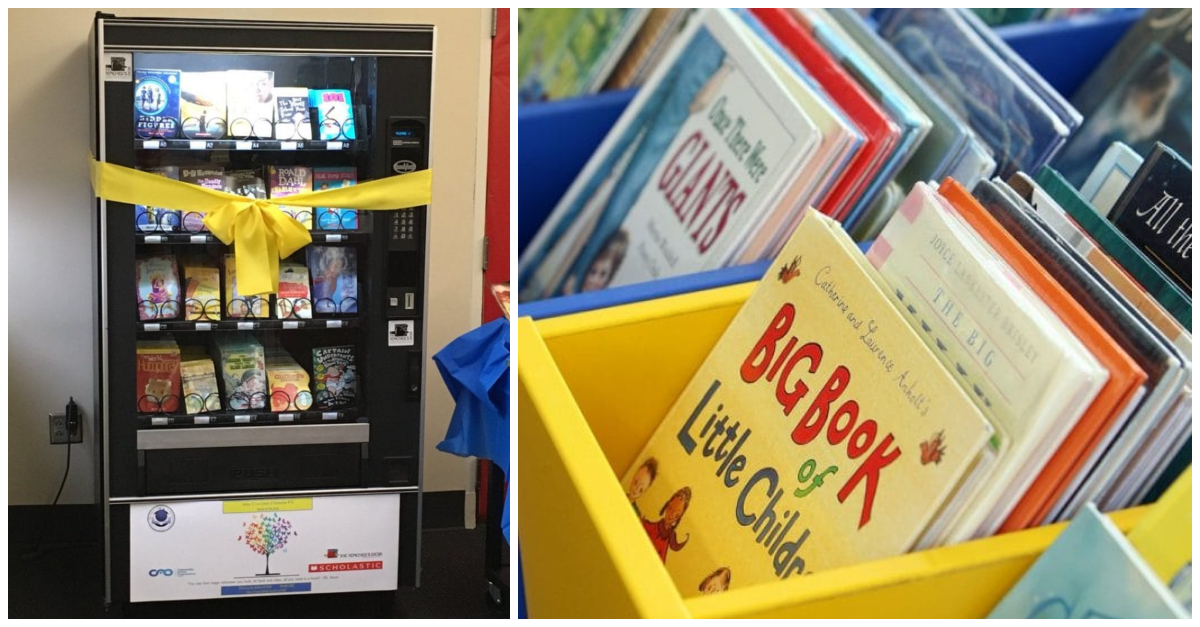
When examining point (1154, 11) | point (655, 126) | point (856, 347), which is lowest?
point (856, 347)

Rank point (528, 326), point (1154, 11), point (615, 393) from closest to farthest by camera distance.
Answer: point (528, 326), point (615, 393), point (1154, 11)

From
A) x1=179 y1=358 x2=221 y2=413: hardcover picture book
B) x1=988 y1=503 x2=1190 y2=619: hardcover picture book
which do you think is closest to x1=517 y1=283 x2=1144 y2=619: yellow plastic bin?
x1=988 y1=503 x2=1190 y2=619: hardcover picture book

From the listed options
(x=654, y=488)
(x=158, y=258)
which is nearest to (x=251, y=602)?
(x=158, y=258)

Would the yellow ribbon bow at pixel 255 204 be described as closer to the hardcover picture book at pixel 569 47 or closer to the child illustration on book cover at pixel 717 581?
the hardcover picture book at pixel 569 47

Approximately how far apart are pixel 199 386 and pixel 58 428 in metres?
0.72

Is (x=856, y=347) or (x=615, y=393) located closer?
(x=856, y=347)

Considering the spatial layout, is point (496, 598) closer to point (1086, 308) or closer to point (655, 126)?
point (655, 126)

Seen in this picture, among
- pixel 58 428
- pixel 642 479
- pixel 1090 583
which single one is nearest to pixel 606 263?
pixel 642 479

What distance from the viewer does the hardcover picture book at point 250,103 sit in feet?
9.45

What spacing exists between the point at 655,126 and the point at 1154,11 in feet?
2.97

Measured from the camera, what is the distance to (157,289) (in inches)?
117

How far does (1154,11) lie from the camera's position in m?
1.72

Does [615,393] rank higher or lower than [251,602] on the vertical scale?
higher

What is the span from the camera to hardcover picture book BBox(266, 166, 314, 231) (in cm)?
299
